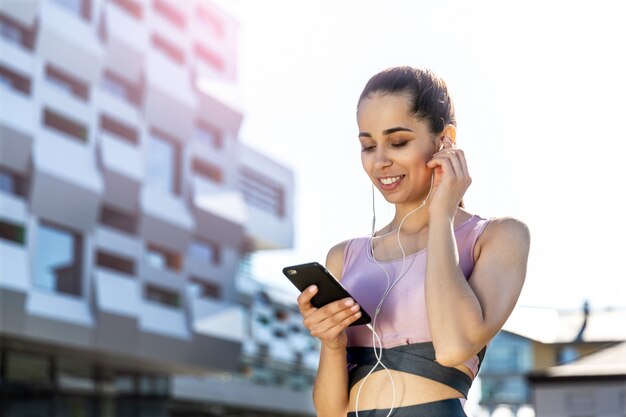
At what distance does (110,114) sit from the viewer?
24.5 metres

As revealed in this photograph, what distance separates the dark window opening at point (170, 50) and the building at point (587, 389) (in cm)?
1577

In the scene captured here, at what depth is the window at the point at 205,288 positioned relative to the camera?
28.1m

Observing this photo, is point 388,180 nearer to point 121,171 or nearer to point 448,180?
point 448,180

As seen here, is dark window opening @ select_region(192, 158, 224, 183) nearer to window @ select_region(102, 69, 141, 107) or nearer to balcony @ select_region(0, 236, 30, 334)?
window @ select_region(102, 69, 141, 107)

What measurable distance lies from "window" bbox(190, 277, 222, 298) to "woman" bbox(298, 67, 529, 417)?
25.8m

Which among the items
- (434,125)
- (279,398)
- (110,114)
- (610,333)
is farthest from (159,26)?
(434,125)

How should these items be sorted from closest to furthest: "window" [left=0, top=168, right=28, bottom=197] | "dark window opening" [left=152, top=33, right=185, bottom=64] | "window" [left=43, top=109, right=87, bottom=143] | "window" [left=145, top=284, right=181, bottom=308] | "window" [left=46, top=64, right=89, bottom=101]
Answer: "window" [left=0, top=168, right=28, bottom=197], "window" [left=43, top=109, right=87, bottom=143], "window" [left=46, top=64, right=89, bottom=101], "window" [left=145, top=284, right=181, bottom=308], "dark window opening" [left=152, top=33, right=185, bottom=64]

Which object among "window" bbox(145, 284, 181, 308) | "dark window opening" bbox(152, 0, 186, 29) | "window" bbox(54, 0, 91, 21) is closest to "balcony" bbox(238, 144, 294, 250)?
"dark window opening" bbox(152, 0, 186, 29)

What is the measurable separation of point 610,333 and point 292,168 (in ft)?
42.9

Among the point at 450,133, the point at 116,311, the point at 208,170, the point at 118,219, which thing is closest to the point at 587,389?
the point at 208,170

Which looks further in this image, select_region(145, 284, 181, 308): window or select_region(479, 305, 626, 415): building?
select_region(479, 305, 626, 415): building

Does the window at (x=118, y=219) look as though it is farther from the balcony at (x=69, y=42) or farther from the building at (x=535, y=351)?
the building at (x=535, y=351)

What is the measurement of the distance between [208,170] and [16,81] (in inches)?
341

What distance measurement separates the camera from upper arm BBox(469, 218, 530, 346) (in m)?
2.06
